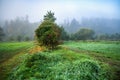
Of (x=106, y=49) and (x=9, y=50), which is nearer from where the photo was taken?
(x=106, y=49)

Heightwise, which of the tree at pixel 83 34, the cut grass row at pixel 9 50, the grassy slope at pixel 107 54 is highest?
the tree at pixel 83 34

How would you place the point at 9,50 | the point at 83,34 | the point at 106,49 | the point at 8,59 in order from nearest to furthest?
the point at 8,59, the point at 106,49, the point at 9,50, the point at 83,34

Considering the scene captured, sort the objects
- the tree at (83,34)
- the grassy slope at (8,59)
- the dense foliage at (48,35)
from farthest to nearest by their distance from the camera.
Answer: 1. the tree at (83,34)
2. the dense foliage at (48,35)
3. the grassy slope at (8,59)

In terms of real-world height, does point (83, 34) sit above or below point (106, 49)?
above

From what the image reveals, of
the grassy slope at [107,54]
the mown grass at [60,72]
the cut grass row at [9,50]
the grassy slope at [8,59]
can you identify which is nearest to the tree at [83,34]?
the cut grass row at [9,50]

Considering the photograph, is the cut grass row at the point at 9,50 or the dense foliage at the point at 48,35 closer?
the dense foliage at the point at 48,35

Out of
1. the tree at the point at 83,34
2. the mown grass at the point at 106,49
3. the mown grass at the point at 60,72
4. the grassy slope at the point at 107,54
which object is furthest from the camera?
the tree at the point at 83,34

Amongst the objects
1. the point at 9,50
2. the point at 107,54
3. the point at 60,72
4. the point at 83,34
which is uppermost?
the point at 83,34

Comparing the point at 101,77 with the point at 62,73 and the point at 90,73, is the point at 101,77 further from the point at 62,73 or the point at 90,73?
the point at 62,73

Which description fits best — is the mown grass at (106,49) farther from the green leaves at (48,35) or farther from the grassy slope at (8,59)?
the grassy slope at (8,59)

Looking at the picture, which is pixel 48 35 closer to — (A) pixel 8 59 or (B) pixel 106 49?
(A) pixel 8 59

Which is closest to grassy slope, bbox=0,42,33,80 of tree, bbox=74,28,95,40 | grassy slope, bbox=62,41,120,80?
grassy slope, bbox=62,41,120,80

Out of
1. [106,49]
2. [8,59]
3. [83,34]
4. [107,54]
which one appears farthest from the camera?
[83,34]

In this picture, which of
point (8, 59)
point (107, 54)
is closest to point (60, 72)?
point (8, 59)
